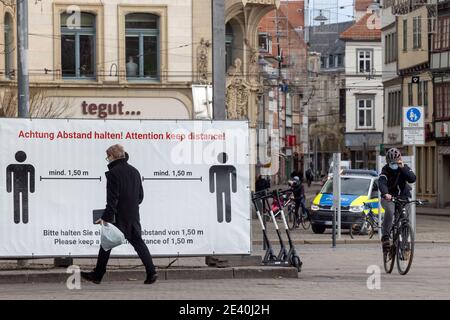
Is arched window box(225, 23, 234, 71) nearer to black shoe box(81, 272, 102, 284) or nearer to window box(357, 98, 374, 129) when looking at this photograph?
black shoe box(81, 272, 102, 284)

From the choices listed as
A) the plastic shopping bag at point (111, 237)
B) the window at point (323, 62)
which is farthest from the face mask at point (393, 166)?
the window at point (323, 62)

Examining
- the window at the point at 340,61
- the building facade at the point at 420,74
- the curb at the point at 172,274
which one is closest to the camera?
the curb at the point at 172,274

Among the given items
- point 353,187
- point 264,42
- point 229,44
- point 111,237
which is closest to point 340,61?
point 264,42

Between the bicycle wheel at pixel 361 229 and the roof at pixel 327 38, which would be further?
the roof at pixel 327 38

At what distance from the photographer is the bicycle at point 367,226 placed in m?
36.1

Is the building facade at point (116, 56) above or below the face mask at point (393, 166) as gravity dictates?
above

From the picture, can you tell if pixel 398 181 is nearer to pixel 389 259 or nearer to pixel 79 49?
pixel 389 259

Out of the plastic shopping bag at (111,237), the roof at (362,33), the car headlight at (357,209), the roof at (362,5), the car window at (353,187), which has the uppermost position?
the roof at (362,5)

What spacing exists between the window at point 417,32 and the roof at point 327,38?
49.3 metres

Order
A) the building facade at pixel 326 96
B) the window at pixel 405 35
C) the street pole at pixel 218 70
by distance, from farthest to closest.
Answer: the building facade at pixel 326 96
the window at pixel 405 35
the street pole at pixel 218 70

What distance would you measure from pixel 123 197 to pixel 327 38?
121128 millimetres

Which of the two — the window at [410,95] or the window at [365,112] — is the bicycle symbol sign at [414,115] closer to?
the window at [410,95]

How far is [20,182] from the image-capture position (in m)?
18.9
